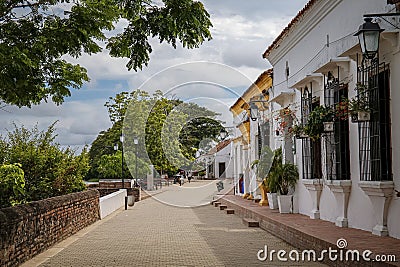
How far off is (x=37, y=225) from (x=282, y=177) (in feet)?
22.5

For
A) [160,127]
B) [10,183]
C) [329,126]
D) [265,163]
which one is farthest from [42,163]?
[160,127]

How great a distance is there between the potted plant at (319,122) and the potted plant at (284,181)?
3820 mm

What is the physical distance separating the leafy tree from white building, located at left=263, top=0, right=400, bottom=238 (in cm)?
294

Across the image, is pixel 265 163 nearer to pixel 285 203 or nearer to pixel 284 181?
pixel 284 181

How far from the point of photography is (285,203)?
15.4m

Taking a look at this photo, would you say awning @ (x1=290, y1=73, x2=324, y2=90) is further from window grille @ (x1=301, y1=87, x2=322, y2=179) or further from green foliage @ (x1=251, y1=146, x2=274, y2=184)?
green foliage @ (x1=251, y1=146, x2=274, y2=184)

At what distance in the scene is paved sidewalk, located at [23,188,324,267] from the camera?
10.3 metres

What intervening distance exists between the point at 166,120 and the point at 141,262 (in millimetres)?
23309

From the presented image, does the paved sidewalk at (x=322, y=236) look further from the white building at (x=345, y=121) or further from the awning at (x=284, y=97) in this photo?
the awning at (x=284, y=97)

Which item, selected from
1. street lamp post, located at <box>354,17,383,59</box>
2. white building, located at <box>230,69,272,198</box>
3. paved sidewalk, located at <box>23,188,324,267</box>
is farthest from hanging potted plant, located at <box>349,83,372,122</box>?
white building, located at <box>230,69,272,198</box>

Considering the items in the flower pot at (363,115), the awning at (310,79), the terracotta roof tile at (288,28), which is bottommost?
the flower pot at (363,115)

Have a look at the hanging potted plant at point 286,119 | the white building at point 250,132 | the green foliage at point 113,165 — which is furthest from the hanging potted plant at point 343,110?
the green foliage at point 113,165

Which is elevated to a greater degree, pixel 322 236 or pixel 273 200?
pixel 273 200

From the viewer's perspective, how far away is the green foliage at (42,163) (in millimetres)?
17828
